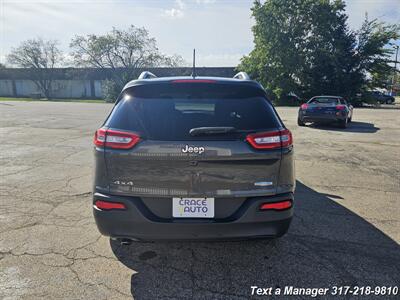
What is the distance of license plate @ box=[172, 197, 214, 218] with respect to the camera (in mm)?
2314

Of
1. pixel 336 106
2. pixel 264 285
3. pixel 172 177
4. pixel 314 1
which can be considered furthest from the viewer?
pixel 314 1

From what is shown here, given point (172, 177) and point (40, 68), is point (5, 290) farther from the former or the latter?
point (40, 68)

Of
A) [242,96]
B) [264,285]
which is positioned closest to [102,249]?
[264,285]

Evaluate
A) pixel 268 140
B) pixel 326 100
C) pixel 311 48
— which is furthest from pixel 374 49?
pixel 268 140

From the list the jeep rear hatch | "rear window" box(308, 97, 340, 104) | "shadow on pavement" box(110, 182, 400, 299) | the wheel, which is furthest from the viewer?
"rear window" box(308, 97, 340, 104)

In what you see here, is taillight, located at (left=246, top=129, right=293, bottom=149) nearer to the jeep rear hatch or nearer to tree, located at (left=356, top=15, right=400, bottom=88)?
the jeep rear hatch

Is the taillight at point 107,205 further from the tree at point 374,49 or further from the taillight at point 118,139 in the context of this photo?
the tree at point 374,49

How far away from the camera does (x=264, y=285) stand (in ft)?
8.01

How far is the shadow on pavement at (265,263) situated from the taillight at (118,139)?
1230 mm

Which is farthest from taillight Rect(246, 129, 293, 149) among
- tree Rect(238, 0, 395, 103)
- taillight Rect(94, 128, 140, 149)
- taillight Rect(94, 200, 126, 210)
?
tree Rect(238, 0, 395, 103)

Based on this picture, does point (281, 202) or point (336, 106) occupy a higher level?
point (336, 106)

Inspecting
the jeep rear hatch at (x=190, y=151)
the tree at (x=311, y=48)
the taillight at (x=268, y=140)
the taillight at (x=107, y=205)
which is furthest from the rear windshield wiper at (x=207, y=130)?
the tree at (x=311, y=48)

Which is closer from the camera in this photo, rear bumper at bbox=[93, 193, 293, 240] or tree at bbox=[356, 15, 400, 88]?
rear bumper at bbox=[93, 193, 293, 240]

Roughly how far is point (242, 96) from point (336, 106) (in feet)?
A: 36.5
